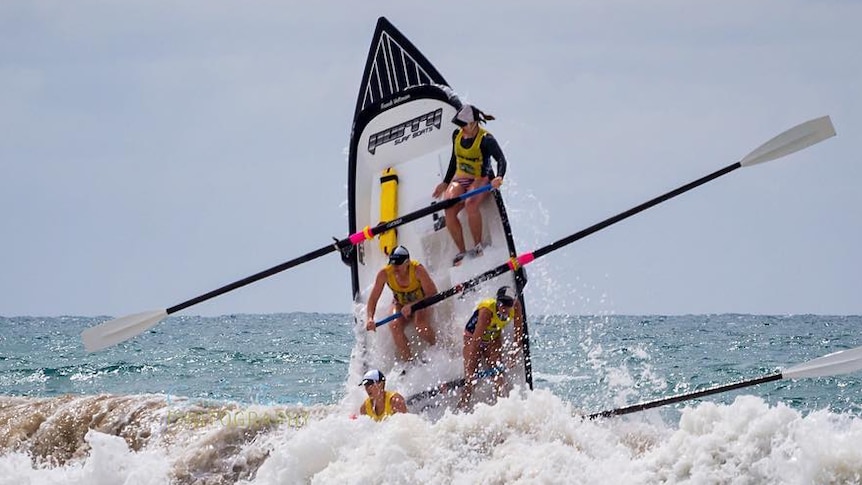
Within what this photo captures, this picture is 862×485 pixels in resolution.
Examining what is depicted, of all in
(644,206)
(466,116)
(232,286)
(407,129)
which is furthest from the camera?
(407,129)

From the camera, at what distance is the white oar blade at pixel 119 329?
1000 cm

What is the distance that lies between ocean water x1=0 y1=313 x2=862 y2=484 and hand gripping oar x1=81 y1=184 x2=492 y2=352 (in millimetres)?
660

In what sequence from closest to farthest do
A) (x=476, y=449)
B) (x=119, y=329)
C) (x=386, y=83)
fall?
(x=476, y=449)
(x=119, y=329)
(x=386, y=83)

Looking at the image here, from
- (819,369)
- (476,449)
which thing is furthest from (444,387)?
(819,369)

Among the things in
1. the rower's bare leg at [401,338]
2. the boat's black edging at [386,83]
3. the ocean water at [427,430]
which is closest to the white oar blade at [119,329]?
the ocean water at [427,430]

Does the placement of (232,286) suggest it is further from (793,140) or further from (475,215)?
(793,140)

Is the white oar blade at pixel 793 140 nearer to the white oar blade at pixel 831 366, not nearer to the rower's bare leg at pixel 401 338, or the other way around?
the white oar blade at pixel 831 366

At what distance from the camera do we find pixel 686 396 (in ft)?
24.6

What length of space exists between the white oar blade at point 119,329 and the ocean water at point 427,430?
0.62 metres

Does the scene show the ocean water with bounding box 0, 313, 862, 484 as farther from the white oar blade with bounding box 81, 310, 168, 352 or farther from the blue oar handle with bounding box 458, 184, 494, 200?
the blue oar handle with bounding box 458, 184, 494, 200

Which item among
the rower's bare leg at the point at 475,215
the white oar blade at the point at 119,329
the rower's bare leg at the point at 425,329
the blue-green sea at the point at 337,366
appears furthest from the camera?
the blue-green sea at the point at 337,366

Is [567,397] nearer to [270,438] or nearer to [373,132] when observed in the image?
[373,132]

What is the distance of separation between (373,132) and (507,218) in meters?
1.90

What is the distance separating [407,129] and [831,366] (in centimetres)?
441
